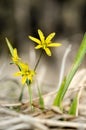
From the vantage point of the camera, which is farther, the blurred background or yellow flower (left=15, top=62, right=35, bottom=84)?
the blurred background

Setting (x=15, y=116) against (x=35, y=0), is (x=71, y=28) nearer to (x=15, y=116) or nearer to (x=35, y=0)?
(x=35, y=0)

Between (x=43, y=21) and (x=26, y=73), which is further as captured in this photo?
(x=43, y=21)

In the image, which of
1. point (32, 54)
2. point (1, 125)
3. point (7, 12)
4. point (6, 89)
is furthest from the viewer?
point (7, 12)

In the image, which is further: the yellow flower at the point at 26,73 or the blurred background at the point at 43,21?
the blurred background at the point at 43,21

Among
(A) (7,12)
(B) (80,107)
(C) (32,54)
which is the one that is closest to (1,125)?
(B) (80,107)

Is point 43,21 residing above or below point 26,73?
above

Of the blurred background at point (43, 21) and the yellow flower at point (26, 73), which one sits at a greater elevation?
the blurred background at point (43, 21)

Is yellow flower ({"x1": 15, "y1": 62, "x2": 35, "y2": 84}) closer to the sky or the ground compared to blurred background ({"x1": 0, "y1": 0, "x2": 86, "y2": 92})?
closer to the ground

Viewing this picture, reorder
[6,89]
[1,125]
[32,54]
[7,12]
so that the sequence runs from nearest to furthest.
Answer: [1,125] → [6,89] → [32,54] → [7,12]
